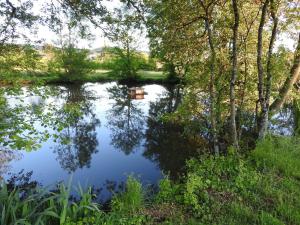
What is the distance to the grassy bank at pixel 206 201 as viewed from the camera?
4.94 m

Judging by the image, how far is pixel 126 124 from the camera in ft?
71.9

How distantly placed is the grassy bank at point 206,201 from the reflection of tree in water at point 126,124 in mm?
8917

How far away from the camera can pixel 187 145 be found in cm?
1548

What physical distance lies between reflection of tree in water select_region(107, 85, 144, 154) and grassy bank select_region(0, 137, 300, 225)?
8917 mm

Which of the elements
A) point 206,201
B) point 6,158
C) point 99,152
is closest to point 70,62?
point 99,152

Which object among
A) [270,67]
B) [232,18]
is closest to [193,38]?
[232,18]

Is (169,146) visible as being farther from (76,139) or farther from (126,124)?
(126,124)

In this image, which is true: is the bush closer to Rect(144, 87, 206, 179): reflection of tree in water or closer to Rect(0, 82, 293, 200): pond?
Rect(0, 82, 293, 200): pond

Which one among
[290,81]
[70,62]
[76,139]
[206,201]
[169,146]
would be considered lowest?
[76,139]

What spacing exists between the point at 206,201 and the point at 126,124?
16.2m

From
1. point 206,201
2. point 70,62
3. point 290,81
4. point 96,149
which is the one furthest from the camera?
point 70,62

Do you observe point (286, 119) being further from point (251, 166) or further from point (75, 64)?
point (75, 64)

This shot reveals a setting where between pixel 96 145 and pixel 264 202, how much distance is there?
11.9m

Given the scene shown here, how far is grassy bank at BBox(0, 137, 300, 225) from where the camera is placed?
194 inches
